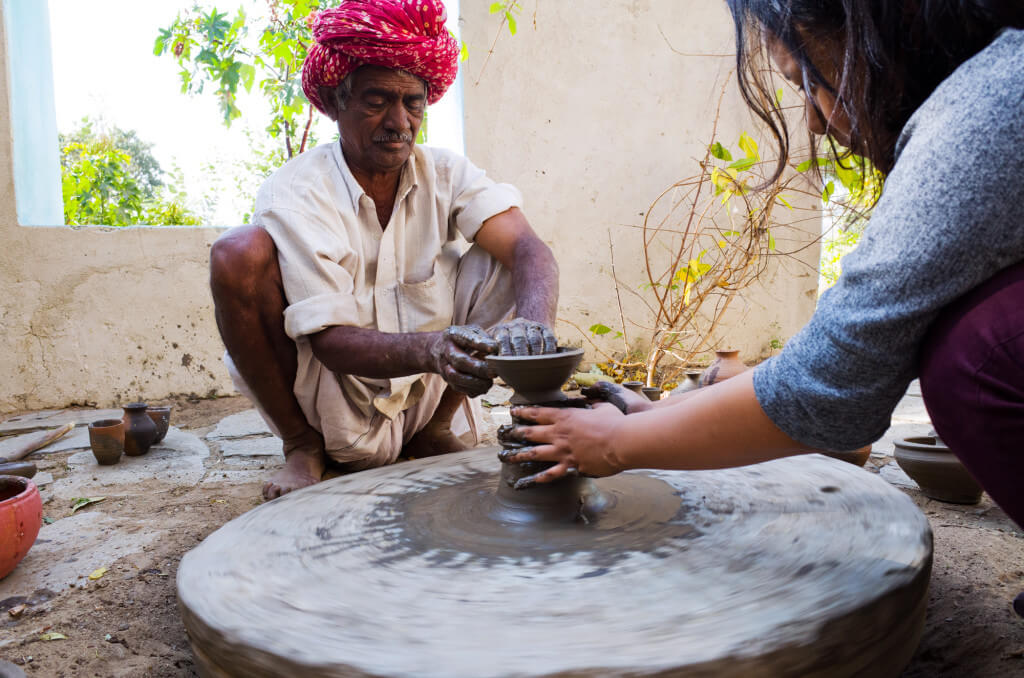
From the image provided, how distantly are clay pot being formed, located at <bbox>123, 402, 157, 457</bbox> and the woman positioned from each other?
8.31ft

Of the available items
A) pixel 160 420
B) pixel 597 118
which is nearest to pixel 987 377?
pixel 160 420

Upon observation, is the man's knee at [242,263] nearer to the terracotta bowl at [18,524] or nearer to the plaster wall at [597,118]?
the terracotta bowl at [18,524]

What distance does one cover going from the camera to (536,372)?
1.55 metres

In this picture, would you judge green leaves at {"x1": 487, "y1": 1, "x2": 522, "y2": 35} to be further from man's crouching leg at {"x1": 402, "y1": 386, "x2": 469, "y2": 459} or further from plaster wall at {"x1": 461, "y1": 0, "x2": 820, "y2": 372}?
man's crouching leg at {"x1": 402, "y1": 386, "x2": 469, "y2": 459}

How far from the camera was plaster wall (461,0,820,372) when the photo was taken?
432 cm

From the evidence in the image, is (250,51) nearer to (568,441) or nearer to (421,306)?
(421,306)

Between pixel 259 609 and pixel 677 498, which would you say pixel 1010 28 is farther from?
pixel 259 609

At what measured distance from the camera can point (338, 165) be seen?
2480 millimetres

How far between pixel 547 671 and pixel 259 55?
15.7ft

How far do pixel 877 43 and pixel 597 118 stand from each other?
3.54 meters

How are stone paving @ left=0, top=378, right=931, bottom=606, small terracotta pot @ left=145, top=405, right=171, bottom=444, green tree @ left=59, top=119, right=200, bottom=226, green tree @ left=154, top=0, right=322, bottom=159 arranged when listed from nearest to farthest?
1. stone paving @ left=0, top=378, right=931, bottom=606
2. small terracotta pot @ left=145, top=405, right=171, bottom=444
3. green tree @ left=154, top=0, right=322, bottom=159
4. green tree @ left=59, top=119, right=200, bottom=226

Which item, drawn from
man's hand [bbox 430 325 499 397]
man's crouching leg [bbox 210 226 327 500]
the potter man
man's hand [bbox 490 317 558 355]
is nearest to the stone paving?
man's crouching leg [bbox 210 226 327 500]

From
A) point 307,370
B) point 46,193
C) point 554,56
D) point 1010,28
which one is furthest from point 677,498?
point 46,193

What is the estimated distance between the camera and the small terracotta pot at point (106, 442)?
289 cm
